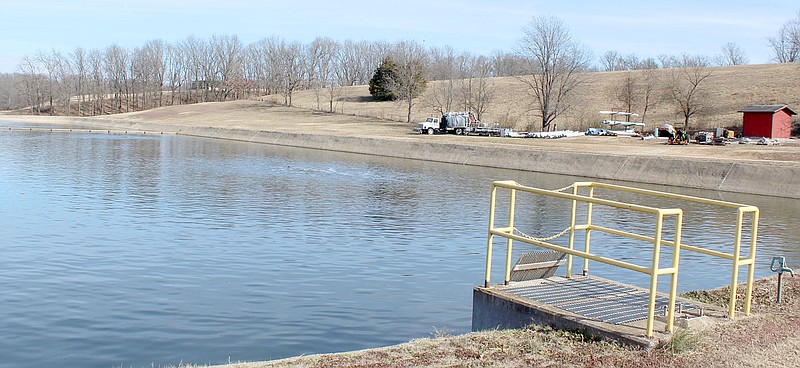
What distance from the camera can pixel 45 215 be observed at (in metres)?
24.5

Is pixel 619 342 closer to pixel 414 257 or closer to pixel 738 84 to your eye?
pixel 414 257

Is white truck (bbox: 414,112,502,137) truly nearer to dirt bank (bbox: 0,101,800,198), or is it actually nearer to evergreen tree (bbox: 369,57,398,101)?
dirt bank (bbox: 0,101,800,198)

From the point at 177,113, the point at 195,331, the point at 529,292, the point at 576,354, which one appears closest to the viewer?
the point at 576,354

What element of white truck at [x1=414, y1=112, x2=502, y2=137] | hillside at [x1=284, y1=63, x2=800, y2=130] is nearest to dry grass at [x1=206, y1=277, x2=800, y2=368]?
white truck at [x1=414, y1=112, x2=502, y2=137]

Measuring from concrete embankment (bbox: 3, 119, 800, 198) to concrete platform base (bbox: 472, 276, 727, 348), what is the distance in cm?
3009

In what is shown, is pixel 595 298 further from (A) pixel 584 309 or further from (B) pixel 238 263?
(B) pixel 238 263

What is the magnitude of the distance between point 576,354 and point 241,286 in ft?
27.9

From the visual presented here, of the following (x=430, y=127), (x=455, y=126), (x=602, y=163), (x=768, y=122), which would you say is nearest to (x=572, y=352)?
(x=602, y=163)

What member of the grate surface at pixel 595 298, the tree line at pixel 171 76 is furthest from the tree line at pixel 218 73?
the grate surface at pixel 595 298

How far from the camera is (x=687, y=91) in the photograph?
8169cm

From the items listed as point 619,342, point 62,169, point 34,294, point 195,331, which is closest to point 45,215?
point 34,294

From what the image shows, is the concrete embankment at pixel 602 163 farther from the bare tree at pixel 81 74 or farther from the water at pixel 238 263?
the bare tree at pixel 81 74

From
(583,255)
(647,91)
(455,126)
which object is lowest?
(583,255)

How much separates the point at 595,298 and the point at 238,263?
364 inches
